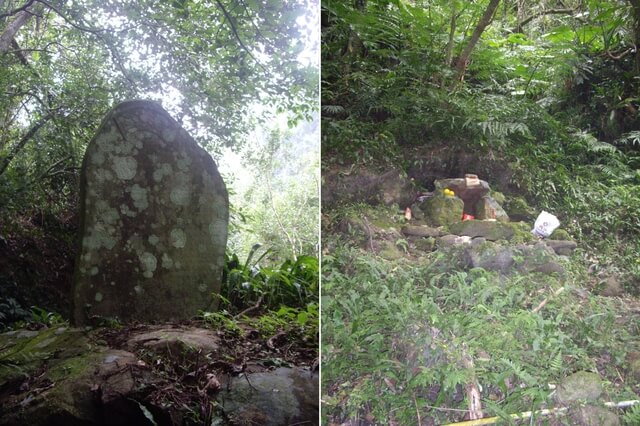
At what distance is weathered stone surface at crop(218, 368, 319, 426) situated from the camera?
163 centimetres

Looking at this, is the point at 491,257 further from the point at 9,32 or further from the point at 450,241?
the point at 9,32

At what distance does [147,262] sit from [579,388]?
169 cm

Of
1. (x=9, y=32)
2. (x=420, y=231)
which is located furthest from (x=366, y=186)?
(x=9, y=32)

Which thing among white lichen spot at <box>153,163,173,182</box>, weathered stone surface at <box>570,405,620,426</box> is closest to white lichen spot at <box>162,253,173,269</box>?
white lichen spot at <box>153,163,173,182</box>

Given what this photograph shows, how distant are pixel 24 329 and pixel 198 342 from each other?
501 mm

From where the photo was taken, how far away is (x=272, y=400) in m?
1.67

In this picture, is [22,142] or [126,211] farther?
[126,211]

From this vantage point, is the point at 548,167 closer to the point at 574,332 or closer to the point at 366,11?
the point at 574,332

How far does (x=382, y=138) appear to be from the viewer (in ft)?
7.13

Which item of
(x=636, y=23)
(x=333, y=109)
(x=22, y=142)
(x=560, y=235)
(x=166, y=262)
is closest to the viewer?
(x=22, y=142)

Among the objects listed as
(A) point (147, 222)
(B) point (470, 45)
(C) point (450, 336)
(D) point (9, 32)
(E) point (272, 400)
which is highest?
(B) point (470, 45)

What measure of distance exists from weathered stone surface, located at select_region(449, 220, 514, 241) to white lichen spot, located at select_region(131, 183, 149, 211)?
115 centimetres

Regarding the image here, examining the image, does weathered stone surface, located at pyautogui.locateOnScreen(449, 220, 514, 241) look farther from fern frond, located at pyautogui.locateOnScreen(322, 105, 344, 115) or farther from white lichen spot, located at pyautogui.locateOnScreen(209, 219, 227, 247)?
white lichen spot, located at pyautogui.locateOnScreen(209, 219, 227, 247)

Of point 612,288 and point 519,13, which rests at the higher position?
point 519,13
